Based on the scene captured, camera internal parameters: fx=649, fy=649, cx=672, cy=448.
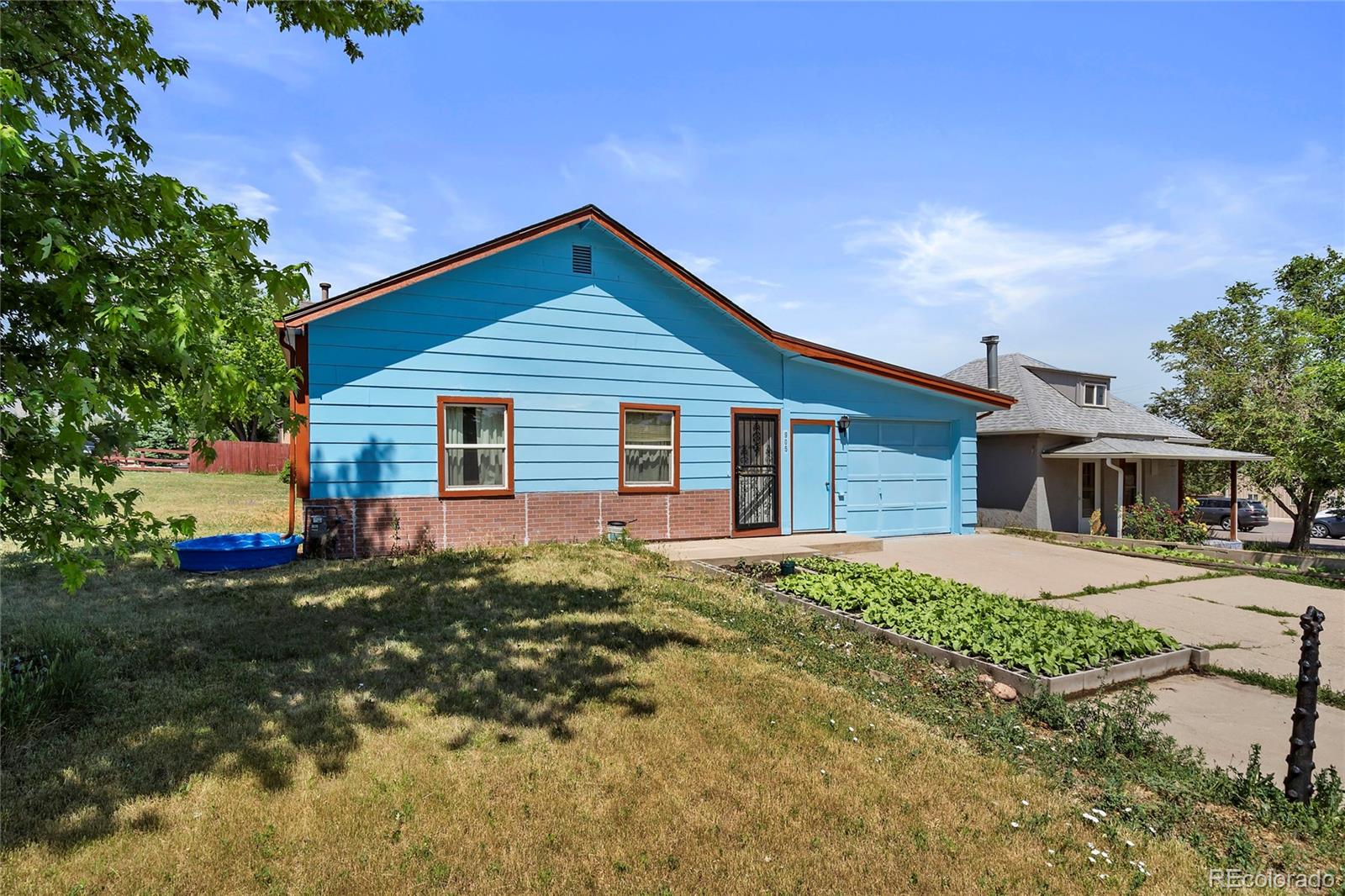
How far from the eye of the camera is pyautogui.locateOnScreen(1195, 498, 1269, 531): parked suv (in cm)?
2553

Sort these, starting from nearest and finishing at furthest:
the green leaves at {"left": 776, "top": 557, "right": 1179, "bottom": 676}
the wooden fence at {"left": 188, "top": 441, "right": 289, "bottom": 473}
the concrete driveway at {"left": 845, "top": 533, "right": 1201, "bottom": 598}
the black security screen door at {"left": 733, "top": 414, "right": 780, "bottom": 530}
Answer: the green leaves at {"left": 776, "top": 557, "right": 1179, "bottom": 676} < the concrete driveway at {"left": 845, "top": 533, "right": 1201, "bottom": 598} < the black security screen door at {"left": 733, "top": 414, "right": 780, "bottom": 530} < the wooden fence at {"left": 188, "top": 441, "right": 289, "bottom": 473}

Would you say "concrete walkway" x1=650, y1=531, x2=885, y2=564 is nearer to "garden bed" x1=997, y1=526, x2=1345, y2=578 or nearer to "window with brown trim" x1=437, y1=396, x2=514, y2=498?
"window with brown trim" x1=437, y1=396, x2=514, y2=498

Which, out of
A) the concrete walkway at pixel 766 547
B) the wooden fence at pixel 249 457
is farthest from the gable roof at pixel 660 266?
the wooden fence at pixel 249 457

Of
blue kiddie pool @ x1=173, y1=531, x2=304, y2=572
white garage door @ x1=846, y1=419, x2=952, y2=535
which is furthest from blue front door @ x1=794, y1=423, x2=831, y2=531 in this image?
blue kiddie pool @ x1=173, y1=531, x2=304, y2=572

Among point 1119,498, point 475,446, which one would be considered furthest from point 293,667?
point 1119,498

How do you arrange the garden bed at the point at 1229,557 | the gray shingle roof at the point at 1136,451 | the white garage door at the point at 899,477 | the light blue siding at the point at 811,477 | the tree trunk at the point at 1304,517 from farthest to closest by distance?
the tree trunk at the point at 1304,517
the gray shingle roof at the point at 1136,451
the white garage door at the point at 899,477
the light blue siding at the point at 811,477
the garden bed at the point at 1229,557

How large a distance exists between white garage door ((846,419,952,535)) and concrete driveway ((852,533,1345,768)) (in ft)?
1.73

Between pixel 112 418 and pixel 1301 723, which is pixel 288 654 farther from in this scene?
pixel 1301 723

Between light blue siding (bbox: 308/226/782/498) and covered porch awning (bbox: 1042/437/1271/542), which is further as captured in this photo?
covered porch awning (bbox: 1042/437/1271/542)

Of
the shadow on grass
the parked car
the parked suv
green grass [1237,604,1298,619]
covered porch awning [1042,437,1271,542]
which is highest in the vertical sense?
covered porch awning [1042,437,1271,542]

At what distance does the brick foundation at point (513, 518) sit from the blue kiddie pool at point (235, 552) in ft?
1.66

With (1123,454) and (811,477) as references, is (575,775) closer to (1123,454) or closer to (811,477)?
(811,477)

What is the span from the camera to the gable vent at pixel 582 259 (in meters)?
11.6

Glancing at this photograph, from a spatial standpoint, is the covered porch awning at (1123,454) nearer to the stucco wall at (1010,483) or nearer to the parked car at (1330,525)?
the stucco wall at (1010,483)
